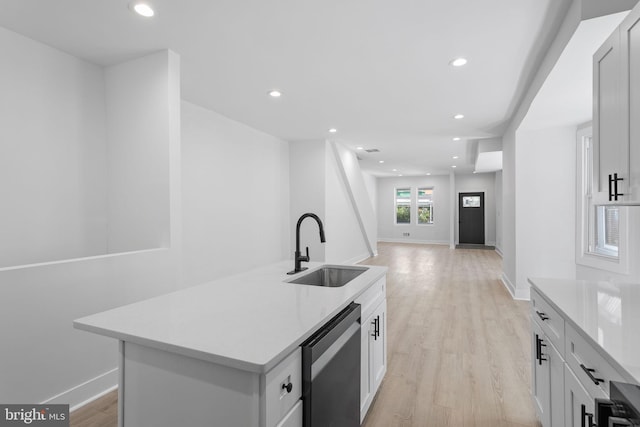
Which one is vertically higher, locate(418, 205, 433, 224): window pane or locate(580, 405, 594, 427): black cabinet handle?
locate(418, 205, 433, 224): window pane

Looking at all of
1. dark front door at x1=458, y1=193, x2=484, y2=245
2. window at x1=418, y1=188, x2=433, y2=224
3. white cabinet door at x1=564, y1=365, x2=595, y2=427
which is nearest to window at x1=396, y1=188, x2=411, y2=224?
window at x1=418, y1=188, x2=433, y2=224

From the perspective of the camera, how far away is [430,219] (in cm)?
1195

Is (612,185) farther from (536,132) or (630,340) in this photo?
(536,132)

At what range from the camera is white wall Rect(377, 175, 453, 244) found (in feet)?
38.4

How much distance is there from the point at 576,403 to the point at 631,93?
4.36 feet

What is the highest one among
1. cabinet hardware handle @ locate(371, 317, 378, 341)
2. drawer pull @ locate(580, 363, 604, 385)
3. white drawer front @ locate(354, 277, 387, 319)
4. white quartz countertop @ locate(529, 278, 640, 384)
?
white quartz countertop @ locate(529, 278, 640, 384)

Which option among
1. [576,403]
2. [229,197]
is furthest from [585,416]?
[229,197]

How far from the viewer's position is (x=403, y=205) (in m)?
12.4

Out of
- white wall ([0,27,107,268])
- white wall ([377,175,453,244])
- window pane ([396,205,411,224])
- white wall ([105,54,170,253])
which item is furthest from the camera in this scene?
window pane ([396,205,411,224])

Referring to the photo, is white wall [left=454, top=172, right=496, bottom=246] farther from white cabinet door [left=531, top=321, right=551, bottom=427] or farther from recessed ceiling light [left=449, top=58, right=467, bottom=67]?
white cabinet door [left=531, top=321, right=551, bottom=427]

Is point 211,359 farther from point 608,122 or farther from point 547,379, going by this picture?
point 608,122

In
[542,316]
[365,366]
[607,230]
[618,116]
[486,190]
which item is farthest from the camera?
[486,190]

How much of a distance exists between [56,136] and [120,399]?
245 centimetres

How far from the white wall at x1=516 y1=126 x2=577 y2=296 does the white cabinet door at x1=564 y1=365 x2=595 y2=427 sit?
369 centimetres
